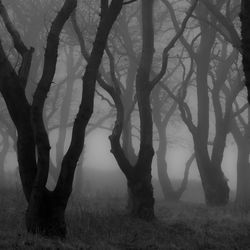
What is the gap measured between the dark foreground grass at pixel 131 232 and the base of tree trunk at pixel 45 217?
19cm

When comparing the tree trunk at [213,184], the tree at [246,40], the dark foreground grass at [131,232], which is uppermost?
the tree at [246,40]

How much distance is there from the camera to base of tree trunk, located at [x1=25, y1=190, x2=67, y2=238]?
6.86 metres

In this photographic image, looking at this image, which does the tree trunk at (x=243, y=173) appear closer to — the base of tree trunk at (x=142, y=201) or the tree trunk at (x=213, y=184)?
the tree trunk at (x=213, y=184)

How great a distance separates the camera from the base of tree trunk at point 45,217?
270 inches

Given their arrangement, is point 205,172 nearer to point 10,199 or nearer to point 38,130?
point 10,199

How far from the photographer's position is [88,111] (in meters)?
7.09

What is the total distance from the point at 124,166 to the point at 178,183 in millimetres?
22159

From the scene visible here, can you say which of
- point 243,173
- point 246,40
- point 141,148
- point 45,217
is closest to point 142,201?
point 141,148

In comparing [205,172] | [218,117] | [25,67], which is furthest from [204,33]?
[25,67]

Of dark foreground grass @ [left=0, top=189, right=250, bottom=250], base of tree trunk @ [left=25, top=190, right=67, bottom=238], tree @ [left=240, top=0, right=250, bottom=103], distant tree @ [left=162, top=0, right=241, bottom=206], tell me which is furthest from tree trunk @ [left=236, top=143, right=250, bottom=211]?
tree @ [left=240, top=0, right=250, bottom=103]

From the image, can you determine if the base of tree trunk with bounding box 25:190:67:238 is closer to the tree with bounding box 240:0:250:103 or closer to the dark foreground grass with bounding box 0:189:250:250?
the dark foreground grass with bounding box 0:189:250:250

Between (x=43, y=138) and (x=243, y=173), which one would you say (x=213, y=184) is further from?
(x=43, y=138)

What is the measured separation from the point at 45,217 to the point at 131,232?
1.89 meters

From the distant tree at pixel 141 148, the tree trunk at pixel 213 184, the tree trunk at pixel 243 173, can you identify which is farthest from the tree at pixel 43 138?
the tree trunk at pixel 243 173
